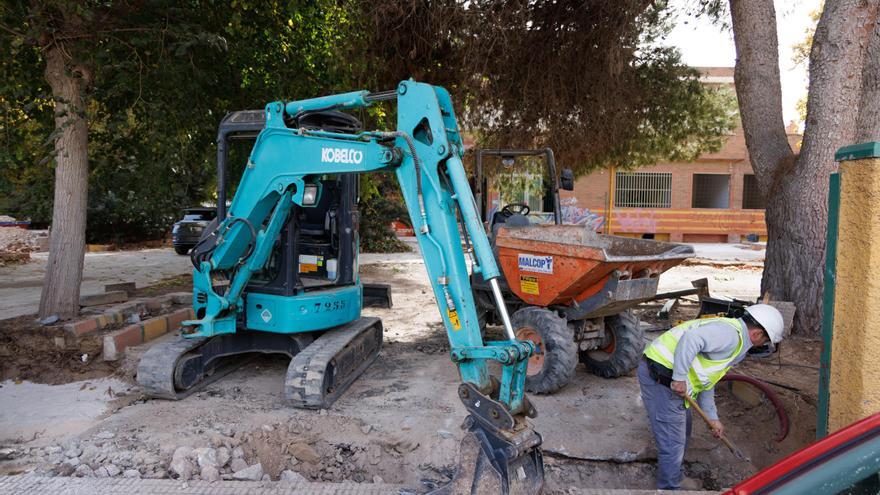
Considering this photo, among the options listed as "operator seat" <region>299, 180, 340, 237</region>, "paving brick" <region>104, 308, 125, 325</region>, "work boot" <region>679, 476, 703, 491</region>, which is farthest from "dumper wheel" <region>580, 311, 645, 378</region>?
"paving brick" <region>104, 308, 125, 325</region>

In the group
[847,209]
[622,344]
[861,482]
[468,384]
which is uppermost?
[847,209]

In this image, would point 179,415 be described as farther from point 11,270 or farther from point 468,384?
point 11,270

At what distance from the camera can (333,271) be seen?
639cm

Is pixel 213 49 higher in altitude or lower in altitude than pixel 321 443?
higher

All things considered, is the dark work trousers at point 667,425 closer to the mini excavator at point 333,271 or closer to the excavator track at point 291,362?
the mini excavator at point 333,271

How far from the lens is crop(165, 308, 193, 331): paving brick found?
7773mm

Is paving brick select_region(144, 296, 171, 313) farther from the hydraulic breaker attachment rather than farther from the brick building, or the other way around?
the brick building

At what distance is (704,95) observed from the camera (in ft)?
39.6

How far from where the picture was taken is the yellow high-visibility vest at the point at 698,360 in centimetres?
384

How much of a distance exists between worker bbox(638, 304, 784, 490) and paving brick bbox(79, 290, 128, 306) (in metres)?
7.28

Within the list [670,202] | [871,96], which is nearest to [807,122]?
[871,96]

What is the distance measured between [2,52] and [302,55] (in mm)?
3525

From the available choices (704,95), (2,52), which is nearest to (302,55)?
(2,52)

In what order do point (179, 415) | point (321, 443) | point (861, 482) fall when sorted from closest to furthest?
point (861, 482), point (321, 443), point (179, 415)
